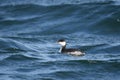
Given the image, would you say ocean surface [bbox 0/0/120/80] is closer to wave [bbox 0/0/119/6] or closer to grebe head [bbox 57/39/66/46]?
wave [bbox 0/0/119/6]

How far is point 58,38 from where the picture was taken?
31516mm

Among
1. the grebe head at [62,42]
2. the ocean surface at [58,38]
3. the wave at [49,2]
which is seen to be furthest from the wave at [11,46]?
the wave at [49,2]

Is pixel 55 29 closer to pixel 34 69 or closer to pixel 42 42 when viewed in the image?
pixel 42 42

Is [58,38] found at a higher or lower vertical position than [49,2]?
lower

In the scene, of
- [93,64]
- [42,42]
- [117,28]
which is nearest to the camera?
[93,64]

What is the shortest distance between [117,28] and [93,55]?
5355 mm

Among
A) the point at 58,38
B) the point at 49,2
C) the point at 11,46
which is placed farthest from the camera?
the point at 49,2

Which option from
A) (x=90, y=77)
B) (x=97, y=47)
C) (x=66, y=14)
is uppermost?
(x=66, y=14)

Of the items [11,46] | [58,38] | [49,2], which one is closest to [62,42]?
[11,46]

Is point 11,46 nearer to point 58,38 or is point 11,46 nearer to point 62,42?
point 62,42

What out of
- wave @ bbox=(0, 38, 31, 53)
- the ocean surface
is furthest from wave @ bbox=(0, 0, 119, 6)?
wave @ bbox=(0, 38, 31, 53)

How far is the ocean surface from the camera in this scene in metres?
24.5

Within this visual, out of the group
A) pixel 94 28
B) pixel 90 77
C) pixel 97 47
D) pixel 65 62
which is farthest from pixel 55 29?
pixel 90 77

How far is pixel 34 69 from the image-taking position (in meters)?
24.8
